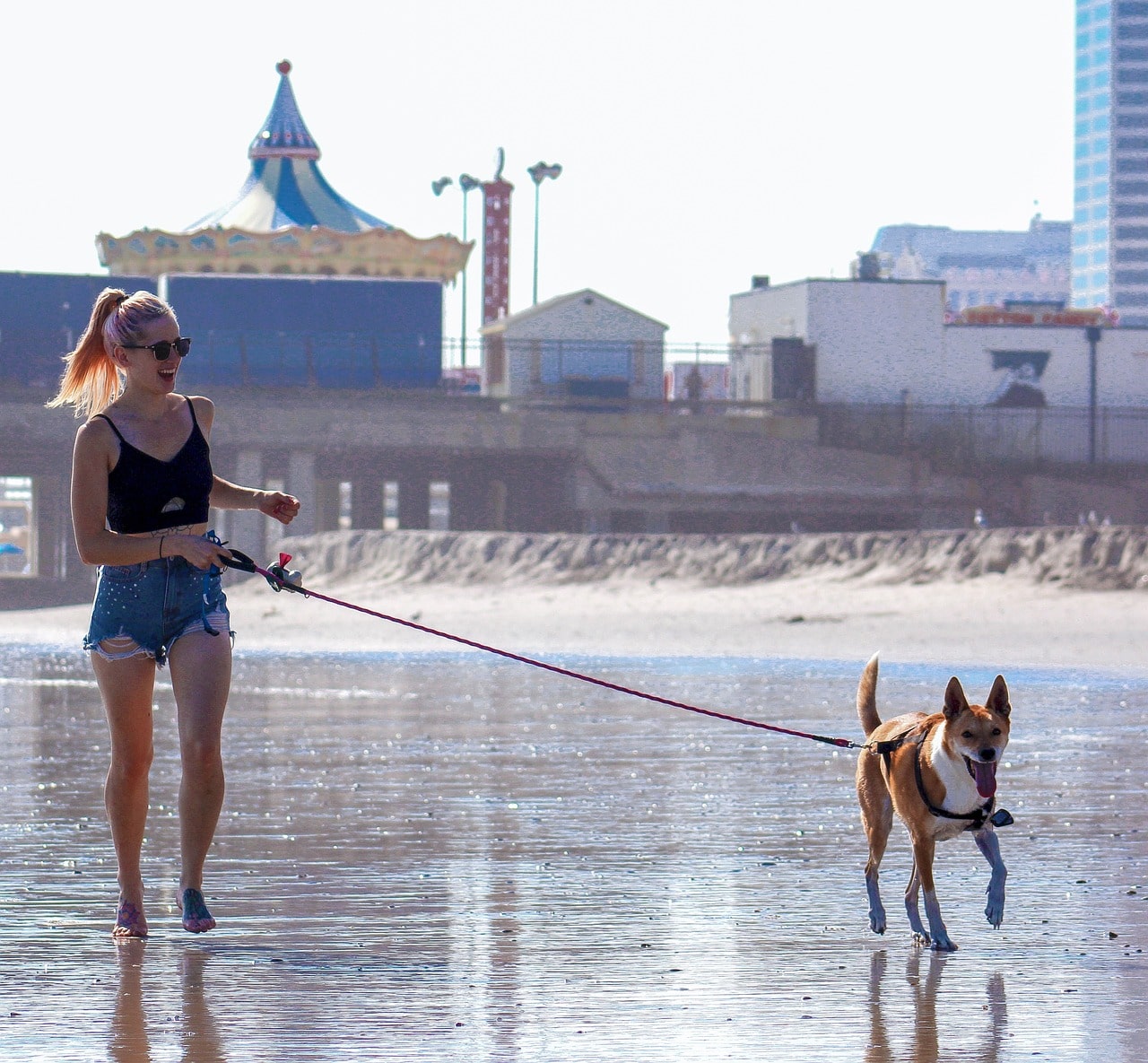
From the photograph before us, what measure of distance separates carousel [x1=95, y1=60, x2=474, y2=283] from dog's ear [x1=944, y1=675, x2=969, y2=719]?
51412mm

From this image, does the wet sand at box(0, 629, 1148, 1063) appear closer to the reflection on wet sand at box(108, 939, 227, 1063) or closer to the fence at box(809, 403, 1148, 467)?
the reflection on wet sand at box(108, 939, 227, 1063)

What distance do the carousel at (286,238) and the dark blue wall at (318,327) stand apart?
0.57 meters

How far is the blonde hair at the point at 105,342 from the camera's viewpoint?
5.86m

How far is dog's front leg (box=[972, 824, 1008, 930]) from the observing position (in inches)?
233

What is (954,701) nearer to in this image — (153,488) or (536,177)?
(153,488)

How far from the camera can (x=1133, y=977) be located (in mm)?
5367

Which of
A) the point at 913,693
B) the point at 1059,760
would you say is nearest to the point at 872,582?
the point at 913,693

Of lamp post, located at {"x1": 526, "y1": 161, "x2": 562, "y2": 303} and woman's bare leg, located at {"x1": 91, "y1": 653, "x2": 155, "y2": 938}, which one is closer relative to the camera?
woman's bare leg, located at {"x1": 91, "y1": 653, "x2": 155, "y2": 938}

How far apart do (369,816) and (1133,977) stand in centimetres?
404

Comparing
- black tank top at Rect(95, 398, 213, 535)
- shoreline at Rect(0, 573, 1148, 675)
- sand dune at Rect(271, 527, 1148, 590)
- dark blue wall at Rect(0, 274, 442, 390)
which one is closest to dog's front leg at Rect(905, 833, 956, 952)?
black tank top at Rect(95, 398, 213, 535)

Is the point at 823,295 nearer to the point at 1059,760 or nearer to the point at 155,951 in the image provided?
the point at 1059,760

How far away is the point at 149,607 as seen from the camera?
581cm

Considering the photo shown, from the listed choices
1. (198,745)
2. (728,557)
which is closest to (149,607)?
(198,745)

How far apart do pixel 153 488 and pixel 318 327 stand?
167 feet
